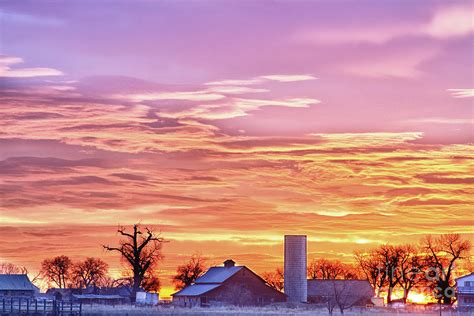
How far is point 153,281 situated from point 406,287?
43.8 meters

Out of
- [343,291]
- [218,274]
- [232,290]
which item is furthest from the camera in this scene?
[343,291]

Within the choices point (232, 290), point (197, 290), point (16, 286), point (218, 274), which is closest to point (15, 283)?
point (16, 286)

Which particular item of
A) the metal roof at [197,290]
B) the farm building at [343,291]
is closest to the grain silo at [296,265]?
the farm building at [343,291]

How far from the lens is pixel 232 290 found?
125250mm

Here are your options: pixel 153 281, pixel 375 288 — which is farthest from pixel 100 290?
pixel 375 288

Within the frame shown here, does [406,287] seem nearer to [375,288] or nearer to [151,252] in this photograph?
[375,288]

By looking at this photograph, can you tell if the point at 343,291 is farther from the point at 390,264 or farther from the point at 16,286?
the point at 16,286

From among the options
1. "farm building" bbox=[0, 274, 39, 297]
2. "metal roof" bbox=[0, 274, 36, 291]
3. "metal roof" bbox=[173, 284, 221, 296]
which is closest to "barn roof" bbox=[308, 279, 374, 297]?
"metal roof" bbox=[173, 284, 221, 296]

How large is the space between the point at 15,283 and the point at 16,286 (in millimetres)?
896

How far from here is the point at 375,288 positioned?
145 metres

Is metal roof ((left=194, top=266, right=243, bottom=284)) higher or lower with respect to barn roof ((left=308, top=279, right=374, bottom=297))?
higher

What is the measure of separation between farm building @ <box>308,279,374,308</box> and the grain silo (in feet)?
12.4

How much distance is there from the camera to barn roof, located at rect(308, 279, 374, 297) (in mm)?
136500

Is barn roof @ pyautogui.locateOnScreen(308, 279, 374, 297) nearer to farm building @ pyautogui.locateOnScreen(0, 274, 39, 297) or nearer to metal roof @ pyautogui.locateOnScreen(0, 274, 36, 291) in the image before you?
farm building @ pyautogui.locateOnScreen(0, 274, 39, 297)
